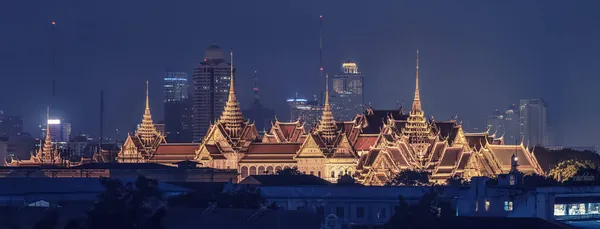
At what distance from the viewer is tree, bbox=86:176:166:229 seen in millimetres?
110375

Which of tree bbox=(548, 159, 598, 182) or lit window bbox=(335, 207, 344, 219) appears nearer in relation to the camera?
lit window bbox=(335, 207, 344, 219)

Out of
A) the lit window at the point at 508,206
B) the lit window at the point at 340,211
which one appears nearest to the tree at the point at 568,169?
the lit window at the point at 340,211

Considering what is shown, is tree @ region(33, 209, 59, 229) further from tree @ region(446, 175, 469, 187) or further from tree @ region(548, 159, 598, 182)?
tree @ region(446, 175, 469, 187)

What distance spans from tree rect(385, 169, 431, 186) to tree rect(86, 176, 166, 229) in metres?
63.4

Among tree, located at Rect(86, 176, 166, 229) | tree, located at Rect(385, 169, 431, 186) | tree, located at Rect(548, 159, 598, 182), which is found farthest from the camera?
tree, located at Rect(385, 169, 431, 186)

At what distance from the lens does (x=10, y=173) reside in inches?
7239

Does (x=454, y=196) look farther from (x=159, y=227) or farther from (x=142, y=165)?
(x=142, y=165)

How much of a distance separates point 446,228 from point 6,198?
25078 millimetres

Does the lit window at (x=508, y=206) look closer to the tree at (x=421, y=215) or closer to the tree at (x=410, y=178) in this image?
the tree at (x=421, y=215)

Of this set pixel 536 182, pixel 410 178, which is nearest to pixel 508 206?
pixel 536 182

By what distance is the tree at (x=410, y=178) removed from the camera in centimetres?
18185

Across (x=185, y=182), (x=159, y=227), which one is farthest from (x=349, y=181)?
(x=159, y=227)

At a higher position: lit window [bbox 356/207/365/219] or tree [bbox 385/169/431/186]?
tree [bbox 385/169/431/186]

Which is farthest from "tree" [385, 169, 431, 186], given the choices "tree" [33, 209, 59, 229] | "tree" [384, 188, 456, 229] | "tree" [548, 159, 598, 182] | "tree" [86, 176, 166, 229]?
"tree" [33, 209, 59, 229]
